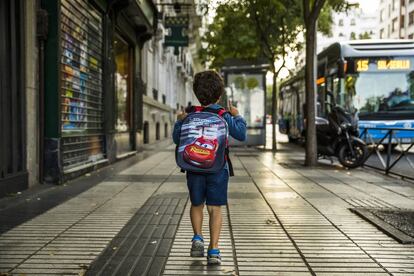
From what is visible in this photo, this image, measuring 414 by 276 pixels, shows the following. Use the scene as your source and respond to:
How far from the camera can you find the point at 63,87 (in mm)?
9867

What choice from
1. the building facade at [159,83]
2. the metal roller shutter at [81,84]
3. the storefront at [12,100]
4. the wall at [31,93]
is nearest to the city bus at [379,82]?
the building facade at [159,83]

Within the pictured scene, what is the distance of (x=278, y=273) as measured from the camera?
13.6 ft

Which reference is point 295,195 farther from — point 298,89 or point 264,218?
point 298,89

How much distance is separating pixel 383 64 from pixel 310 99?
4.73 m

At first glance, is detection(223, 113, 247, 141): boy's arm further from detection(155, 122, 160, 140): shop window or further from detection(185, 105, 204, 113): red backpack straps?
detection(155, 122, 160, 140): shop window

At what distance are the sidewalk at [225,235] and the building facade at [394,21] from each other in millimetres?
50879

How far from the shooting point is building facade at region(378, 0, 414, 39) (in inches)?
2302

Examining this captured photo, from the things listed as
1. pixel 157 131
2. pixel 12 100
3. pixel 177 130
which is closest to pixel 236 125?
pixel 177 130

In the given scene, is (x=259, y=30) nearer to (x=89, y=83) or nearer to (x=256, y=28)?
(x=256, y=28)

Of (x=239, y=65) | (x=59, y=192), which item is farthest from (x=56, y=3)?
(x=239, y=65)

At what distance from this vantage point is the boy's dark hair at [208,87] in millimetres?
4336

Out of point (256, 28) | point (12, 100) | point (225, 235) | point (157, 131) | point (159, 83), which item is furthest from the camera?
point (159, 83)

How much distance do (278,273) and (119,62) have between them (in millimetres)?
12758

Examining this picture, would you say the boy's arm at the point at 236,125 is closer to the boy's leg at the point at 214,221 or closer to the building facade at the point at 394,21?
the boy's leg at the point at 214,221
